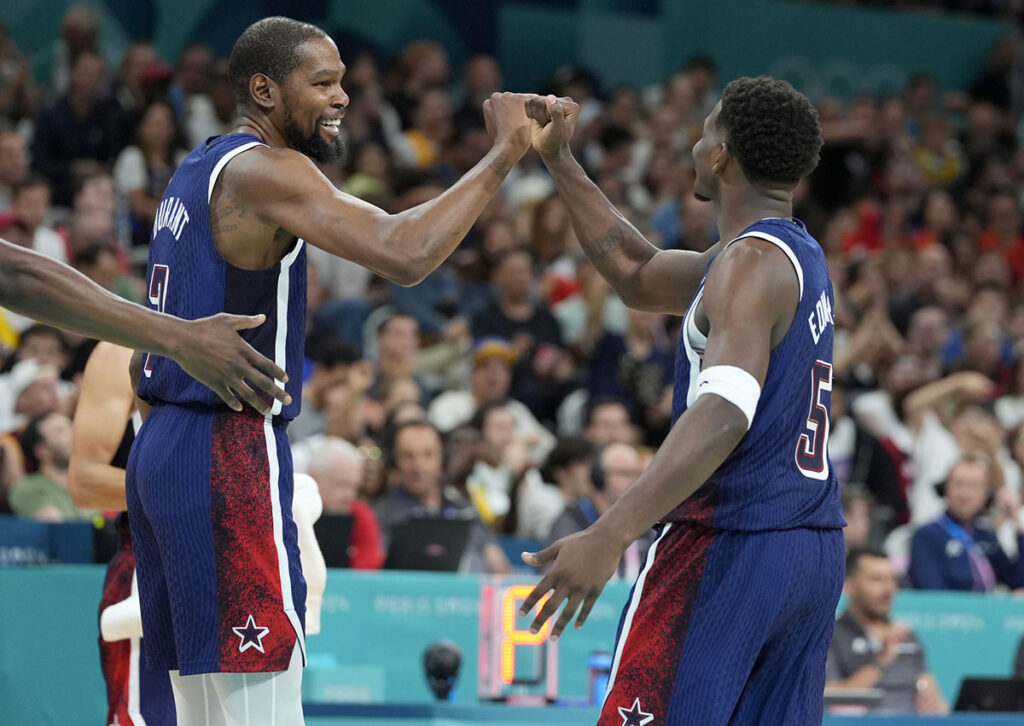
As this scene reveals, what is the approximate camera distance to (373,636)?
8.09m

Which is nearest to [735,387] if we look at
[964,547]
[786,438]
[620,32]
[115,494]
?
[786,438]

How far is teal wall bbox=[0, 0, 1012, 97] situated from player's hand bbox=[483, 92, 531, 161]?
996cm

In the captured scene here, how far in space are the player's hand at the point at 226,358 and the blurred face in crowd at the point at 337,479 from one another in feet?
16.1

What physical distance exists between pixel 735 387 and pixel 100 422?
2351 mm

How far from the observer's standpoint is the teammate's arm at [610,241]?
4.79 metres

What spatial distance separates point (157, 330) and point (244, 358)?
0.71ft

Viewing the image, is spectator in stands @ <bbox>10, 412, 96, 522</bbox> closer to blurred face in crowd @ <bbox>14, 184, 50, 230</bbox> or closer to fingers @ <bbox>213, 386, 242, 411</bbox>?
blurred face in crowd @ <bbox>14, 184, 50, 230</bbox>

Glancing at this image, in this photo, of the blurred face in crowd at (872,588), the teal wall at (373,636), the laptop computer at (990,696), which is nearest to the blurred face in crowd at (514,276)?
the teal wall at (373,636)

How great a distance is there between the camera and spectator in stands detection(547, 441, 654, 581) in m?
9.02

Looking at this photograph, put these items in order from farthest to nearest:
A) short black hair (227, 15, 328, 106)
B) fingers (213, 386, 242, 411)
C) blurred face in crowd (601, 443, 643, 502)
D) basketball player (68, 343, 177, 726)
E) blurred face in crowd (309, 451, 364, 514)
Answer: blurred face in crowd (601, 443, 643, 502)
blurred face in crowd (309, 451, 364, 514)
basketball player (68, 343, 177, 726)
short black hair (227, 15, 328, 106)
fingers (213, 386, 242, 411)

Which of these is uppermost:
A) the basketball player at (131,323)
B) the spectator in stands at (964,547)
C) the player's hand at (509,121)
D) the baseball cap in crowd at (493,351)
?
the player's hand at (509,121)

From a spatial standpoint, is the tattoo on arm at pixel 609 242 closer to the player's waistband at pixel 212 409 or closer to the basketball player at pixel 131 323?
the player's waistband at pixel 212 409

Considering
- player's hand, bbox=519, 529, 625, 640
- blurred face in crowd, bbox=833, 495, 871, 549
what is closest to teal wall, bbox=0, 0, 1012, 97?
blurred face in crowd, bbox=833, 495, 871, 549

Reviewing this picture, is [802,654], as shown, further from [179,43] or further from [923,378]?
Result: [179,43]
